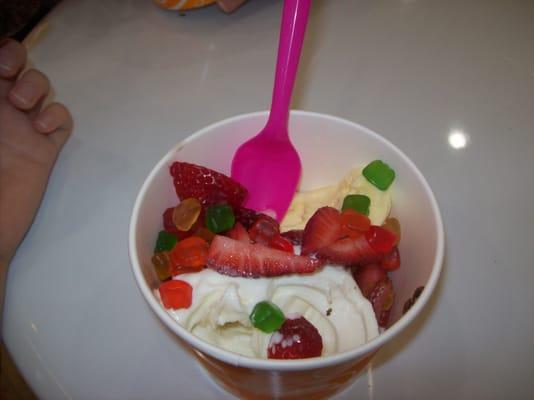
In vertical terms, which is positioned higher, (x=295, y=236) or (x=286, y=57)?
(x=286, y=57)

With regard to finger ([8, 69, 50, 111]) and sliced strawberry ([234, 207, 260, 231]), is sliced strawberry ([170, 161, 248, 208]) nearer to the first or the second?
sliced strawberry ([234, 207, 260, 231])

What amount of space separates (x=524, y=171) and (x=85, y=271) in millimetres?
764

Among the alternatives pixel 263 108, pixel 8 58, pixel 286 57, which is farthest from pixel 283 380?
pixel 8 58

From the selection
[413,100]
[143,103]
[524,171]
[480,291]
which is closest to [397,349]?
[480,291]

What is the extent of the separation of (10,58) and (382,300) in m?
0.76

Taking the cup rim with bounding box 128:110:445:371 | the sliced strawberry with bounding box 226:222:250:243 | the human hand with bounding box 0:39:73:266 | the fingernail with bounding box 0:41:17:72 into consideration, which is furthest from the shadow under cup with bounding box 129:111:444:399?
the fingernail with bounding box 0:41:17:72

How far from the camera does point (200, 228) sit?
0.67 meters

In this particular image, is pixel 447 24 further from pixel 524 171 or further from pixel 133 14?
pixel 133 14

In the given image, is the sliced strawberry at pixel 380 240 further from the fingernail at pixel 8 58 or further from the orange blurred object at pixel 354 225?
the fingernail at pixel 8 58

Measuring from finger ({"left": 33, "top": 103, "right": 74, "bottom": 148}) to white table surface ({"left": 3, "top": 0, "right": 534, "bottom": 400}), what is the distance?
26 millimetres

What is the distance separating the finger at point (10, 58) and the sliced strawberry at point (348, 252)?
66 centimetres

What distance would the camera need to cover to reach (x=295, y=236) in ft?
2.25

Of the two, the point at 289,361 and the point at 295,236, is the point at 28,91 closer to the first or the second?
the point at 295,236

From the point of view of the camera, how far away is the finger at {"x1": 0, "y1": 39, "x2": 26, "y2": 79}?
88 cm
